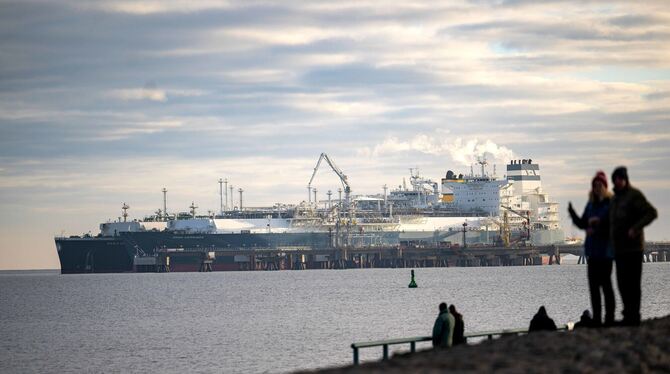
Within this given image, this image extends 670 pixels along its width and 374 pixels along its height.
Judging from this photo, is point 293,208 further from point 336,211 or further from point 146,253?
point 146,253

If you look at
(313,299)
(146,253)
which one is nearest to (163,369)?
(313,299)

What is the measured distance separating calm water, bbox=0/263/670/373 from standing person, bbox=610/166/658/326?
69.7 feet

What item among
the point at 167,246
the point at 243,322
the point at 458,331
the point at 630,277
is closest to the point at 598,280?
the point at 630,277

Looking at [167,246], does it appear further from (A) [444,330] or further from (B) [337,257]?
(A) [444,330]

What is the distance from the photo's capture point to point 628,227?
1777cm

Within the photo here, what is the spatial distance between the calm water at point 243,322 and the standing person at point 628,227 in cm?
2124

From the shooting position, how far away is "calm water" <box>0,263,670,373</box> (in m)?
43.9

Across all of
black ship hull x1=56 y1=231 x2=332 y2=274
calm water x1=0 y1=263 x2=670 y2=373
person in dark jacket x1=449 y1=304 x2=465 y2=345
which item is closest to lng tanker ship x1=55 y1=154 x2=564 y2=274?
black ship hull x1=56 y1=231 x2=332 y2=274

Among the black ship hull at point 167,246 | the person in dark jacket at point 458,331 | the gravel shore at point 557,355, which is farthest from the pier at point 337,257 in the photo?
the gravel shore at point 557,355

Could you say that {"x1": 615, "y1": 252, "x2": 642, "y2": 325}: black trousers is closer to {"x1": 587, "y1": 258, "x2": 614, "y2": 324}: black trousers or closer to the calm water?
{"x1": 587, "y1": 258, "x2": 614, "y2": 324}: black trousers

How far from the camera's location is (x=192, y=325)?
206 feet

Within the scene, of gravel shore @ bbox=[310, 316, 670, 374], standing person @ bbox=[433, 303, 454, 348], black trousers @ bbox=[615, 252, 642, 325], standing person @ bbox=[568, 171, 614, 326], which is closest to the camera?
gravel shore @ bbox=[310, 316, 670, 374]

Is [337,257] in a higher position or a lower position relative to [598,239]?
higher

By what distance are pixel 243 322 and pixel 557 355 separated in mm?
48618
